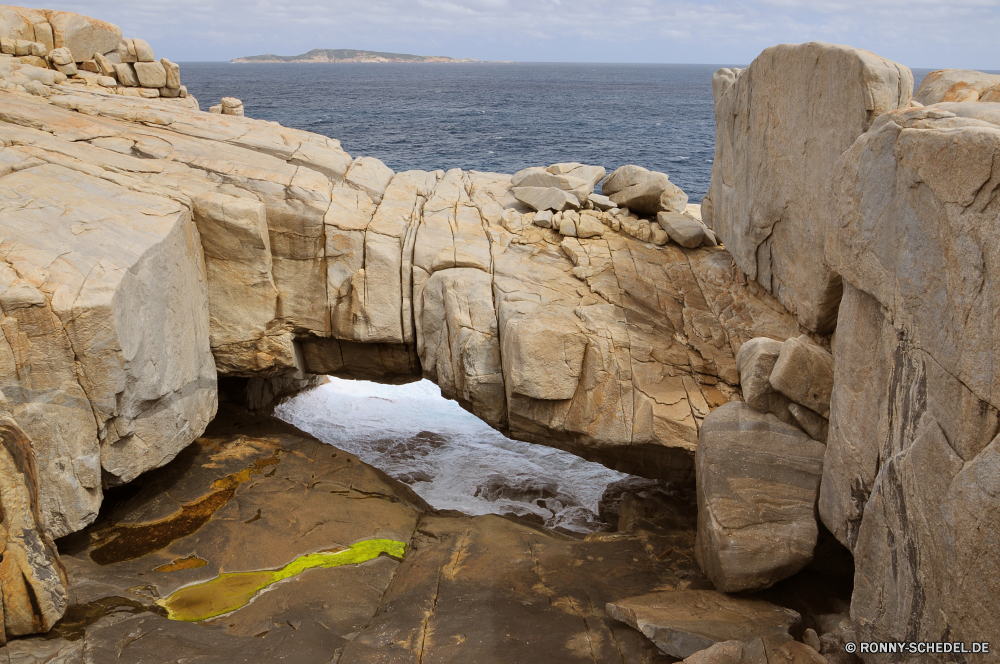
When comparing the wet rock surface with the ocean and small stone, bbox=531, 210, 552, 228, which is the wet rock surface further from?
small stone, bbox=531, 210, 552, 228

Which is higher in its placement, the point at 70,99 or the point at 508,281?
the point at 70,99

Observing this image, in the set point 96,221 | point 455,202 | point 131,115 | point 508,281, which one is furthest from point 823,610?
point 131,115

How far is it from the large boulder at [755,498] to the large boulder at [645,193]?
5636 mm

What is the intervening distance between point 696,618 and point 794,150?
20.8 feet

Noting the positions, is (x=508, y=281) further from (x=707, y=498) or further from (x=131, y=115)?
(x=131, y=115)

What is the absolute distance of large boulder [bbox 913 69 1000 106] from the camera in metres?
8.04

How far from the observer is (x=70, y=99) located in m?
14.7

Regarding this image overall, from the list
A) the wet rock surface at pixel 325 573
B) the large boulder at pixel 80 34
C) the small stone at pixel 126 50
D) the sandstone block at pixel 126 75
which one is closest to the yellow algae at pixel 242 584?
the wet rock surface at pixel 325 573

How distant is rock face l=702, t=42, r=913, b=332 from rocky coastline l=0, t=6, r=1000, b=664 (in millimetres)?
54

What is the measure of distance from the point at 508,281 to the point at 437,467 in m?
4.70

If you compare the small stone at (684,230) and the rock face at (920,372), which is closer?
the rock face at (920,372)

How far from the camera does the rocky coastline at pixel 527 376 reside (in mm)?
6250

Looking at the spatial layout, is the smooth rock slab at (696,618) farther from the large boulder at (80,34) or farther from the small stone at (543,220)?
the large boulder at (80,34)

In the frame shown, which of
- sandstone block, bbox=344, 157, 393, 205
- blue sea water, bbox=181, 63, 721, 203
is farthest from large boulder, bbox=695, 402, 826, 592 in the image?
blue sea water, bbox=181, 63, 721, 203
